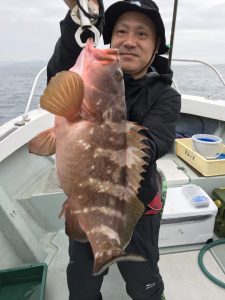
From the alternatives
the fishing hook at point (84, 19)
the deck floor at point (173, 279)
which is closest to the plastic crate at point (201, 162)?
the deck floor at point (173, 279)

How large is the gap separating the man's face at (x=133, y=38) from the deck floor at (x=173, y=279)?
1673 mm

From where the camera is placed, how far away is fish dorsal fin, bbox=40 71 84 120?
3.43 feet

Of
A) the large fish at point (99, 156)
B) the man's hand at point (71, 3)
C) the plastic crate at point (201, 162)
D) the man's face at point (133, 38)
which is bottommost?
the plastic crate at point (201, 162)

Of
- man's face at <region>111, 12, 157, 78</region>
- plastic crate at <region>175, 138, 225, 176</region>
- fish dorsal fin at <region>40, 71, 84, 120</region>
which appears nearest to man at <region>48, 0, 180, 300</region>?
man's face at <region>111, 12, 157, 78</region>

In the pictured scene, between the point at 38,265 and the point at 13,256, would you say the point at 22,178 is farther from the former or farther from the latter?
the point at 38,265

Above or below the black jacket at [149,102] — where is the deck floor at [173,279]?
below

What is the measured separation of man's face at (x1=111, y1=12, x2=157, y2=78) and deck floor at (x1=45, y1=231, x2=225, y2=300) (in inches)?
65.9

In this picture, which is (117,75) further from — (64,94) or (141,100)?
(141,100)

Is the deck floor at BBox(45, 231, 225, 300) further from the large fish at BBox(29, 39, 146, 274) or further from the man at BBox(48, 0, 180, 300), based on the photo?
the large fish at BBox(29, 39, 146, 274)

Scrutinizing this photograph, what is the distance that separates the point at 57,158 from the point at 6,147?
1.74 meters

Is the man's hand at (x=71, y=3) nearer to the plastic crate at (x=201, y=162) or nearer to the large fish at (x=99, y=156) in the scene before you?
the large fish at (x=99, y=156)

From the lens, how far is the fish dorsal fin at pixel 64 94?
3.43 feet

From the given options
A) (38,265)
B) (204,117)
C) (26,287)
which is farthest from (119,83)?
(204,117)

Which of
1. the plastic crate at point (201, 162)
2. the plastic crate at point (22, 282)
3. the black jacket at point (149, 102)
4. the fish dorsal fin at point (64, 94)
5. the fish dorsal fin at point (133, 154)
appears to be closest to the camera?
the fish dorsal fin at point (64, 94)
